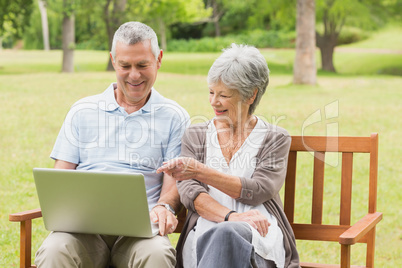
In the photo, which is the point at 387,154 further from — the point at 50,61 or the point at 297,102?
the point at 50,61

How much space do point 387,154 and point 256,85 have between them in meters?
6.32

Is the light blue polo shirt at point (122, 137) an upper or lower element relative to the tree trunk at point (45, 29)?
lower

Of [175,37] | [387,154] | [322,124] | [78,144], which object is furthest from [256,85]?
[175,37]

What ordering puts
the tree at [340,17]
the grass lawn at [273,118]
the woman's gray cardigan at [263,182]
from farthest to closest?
the tree at [340,17]
the grass lawn at [273,118]
the woman's gray cardigan at [263,182]

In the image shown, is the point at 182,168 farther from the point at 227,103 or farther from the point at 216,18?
the point at 216,18

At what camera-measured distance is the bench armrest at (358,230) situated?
9.27 feet

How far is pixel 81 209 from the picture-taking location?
2988 mm

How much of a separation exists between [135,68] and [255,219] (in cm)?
106

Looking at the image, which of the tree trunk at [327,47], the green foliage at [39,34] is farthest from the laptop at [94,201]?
the green foliage at [39,34]

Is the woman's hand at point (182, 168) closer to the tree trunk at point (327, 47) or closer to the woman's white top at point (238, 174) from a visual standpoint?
the woman's white top at point (238, 174)

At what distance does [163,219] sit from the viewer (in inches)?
125

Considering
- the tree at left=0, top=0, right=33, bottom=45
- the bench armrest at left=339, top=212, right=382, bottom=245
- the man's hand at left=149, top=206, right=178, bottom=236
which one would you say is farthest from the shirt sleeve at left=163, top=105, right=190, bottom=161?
the tree at left=0, top=0, right=33, bottom=45

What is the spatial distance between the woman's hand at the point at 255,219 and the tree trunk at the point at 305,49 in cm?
1455

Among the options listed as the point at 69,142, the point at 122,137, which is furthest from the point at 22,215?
the point at 122,137
